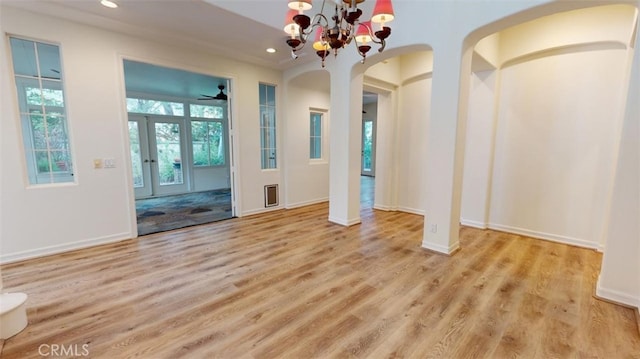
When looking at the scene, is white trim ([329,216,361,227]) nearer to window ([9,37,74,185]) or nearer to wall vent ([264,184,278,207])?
wall vent ([264,184,278,207])

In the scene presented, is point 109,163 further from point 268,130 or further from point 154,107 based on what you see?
point 154,107

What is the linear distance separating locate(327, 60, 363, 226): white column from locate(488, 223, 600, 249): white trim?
7.40 feet

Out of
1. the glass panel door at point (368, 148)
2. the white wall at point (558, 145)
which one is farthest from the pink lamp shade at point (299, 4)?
the glass panel door at point (368, 148)

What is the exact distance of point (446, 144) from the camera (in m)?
3.28

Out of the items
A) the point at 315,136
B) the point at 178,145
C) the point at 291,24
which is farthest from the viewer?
the point at 178,145

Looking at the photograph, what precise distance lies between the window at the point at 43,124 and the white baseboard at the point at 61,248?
80 centimetres

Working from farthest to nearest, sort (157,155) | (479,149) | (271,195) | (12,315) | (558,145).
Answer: (157,155), (271,195), (479,149), (558,145), (12,315)

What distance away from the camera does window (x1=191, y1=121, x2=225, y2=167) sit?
7.79 meters

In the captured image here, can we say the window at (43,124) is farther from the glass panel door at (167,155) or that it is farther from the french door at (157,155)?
the glass panel door at (167,155)

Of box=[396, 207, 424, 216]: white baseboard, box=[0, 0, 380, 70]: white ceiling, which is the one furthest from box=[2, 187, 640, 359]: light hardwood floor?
box=[0, 0, 380, 70]: white ceiling

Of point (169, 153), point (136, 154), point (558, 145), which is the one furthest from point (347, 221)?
point (136, 154)

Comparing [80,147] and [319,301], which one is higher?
[80,147]

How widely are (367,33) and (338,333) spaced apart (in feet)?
8.82

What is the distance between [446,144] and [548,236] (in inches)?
87.9
